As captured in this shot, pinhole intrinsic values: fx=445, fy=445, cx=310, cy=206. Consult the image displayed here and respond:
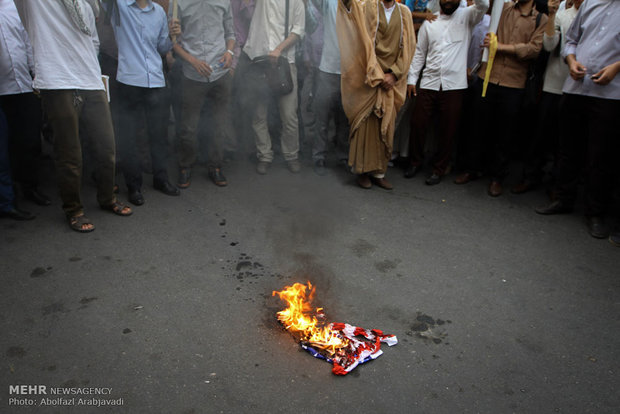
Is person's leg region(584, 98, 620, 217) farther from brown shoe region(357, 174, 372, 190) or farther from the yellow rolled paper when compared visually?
brown shoe region(357, 174, 372, 190)

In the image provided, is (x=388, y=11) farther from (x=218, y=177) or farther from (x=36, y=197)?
(x=36, y=197)

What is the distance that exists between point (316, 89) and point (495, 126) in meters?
2.16

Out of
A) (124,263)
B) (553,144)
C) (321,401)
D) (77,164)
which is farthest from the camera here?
(553,144)

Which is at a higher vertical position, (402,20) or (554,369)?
(402,20)

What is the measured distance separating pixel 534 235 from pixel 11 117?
4997mm

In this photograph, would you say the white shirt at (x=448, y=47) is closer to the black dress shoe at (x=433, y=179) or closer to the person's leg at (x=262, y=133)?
the black dress shoe at (x=433, y=179)

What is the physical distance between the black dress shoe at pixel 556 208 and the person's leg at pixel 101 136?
14.0ft

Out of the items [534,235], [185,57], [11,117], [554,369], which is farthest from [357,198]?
[11,117]

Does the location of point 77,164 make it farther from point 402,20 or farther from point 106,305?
point 402,20

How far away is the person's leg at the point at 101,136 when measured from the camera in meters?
3.80

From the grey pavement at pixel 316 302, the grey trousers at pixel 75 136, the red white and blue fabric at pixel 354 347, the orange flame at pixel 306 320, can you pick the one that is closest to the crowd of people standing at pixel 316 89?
the grey trousers at pixel 75 136

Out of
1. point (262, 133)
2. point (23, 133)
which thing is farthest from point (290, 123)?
point (23, 133)

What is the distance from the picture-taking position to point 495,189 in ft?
16.6

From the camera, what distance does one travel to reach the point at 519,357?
8.73ft
